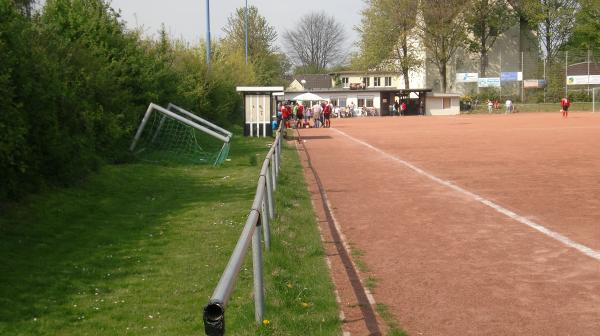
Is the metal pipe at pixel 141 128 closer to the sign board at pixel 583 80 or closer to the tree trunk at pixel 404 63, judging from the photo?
the sign board at pixel 583 80

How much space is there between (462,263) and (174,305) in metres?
3.24

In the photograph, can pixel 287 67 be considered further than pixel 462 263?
Yes

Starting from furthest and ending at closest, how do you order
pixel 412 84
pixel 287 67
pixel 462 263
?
pixel 287 67 → pixel 412 84 → pixel 462 263

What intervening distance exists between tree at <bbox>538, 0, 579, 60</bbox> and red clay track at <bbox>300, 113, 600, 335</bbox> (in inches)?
2641

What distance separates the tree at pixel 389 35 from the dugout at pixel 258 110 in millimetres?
53233

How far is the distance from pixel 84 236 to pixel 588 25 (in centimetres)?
8095

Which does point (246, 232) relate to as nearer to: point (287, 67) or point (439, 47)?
point (439, 47)

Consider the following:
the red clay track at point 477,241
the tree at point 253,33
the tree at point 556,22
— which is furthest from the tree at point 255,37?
the red clay track at point 477,241

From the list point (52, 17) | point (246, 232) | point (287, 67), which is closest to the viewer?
point (246, 232)

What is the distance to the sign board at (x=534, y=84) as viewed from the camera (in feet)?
251

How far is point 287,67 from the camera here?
10731 cm

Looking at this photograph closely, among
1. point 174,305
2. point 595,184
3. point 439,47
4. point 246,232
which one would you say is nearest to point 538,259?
point 174,305

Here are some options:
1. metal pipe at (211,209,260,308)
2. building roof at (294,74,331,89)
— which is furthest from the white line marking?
building roof at (294,74,331,89)

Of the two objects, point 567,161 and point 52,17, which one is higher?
point 52,17
